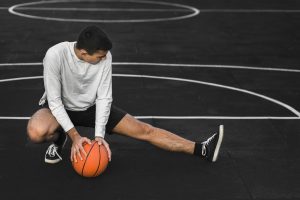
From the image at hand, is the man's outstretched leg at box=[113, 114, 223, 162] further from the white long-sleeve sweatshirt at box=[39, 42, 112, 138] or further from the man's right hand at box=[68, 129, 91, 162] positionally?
the man's right hand at box=[68, 129, 91, 162]

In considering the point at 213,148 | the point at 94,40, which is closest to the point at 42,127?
the point at 94,40

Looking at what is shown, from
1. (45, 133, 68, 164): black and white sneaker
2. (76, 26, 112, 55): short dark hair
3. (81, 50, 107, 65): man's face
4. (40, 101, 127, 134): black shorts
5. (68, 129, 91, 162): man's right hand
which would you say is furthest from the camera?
(45, 133, 68, 164): black and white sneaker

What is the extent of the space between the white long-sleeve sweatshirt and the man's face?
7.0 inches

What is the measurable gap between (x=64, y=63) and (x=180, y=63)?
225 inches

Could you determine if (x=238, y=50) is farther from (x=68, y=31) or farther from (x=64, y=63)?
(x=64, y=63)

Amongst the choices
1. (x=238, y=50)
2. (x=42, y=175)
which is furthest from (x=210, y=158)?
(x=238, y=50)

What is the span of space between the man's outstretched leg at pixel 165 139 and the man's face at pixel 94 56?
2.96 ft

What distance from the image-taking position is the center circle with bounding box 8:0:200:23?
16922 mm

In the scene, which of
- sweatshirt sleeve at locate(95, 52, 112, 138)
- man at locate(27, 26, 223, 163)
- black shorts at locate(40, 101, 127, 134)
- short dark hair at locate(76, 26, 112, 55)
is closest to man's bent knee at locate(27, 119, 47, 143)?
man at locate(27, 26, 223, 163)

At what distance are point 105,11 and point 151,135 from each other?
11401mm

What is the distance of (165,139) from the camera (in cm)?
698

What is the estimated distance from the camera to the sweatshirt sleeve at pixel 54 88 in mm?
6270

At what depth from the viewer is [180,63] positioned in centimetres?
1188

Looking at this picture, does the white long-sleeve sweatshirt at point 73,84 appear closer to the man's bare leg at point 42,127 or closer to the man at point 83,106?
the man at point 83,106
